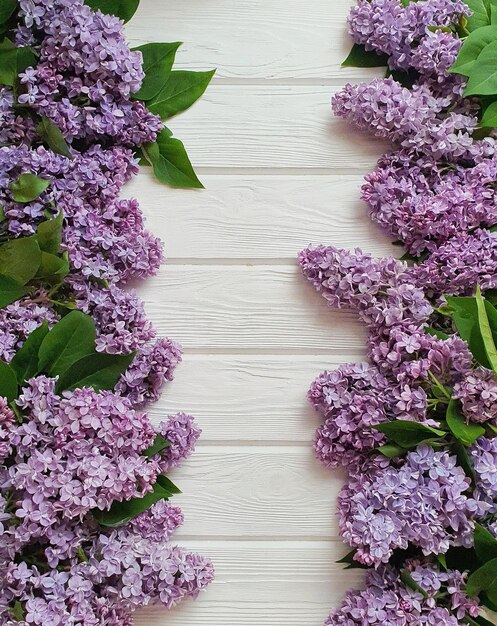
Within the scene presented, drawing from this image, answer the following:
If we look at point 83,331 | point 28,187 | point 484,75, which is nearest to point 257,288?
point 83,331

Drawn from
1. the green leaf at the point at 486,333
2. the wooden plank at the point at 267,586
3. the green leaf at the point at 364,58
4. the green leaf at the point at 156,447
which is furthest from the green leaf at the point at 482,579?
the green leaf at the point at 364,58

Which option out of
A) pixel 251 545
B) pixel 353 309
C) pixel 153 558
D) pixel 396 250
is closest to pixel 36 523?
pixel 153 558

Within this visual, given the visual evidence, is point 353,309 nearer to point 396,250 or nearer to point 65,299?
point 396,250

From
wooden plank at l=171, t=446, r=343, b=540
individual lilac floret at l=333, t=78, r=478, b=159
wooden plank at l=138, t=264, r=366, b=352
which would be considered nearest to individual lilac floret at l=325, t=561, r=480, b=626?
wooden plank at l=171, t=446, r=343, b=540

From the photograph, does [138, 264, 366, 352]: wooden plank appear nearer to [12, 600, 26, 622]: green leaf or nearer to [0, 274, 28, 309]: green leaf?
[0, 274, 28, 309]: green leaf

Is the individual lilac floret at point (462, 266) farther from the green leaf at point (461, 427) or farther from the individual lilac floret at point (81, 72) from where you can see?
the individual lilac floret at point (81, 72)
